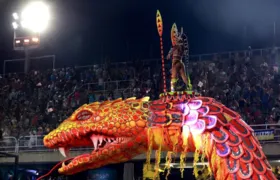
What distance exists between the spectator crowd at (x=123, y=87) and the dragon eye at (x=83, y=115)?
842cm

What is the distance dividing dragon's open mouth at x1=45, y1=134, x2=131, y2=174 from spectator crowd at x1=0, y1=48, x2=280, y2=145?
841 centimetres

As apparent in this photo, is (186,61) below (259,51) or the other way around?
below

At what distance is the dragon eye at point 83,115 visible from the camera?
4859 mm

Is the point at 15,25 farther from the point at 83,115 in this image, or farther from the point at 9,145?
the point at 83,115

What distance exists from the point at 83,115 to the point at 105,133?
1.24ft

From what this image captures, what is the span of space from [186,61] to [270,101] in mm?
8470

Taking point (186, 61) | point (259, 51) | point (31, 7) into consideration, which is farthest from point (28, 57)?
point (186, 61)

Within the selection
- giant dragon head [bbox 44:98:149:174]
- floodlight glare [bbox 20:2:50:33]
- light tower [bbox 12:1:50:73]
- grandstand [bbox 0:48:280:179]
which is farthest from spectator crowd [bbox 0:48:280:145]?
giant dragon head [bbox 44:98:149:174]

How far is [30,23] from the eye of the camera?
19.0m

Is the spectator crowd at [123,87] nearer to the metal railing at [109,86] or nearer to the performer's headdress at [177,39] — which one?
the metal railing at [109,86]

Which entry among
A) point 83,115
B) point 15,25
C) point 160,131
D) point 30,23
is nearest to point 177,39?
point 160,131

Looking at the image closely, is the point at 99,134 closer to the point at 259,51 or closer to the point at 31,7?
the point at 259,51

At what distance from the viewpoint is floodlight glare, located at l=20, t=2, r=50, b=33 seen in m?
19.0

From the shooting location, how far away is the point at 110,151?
466 cm
